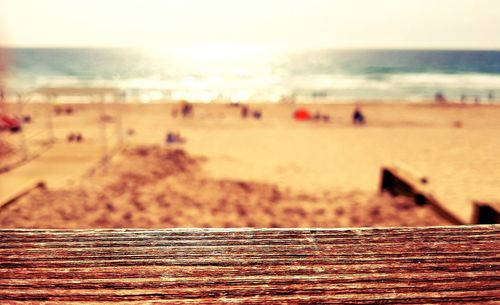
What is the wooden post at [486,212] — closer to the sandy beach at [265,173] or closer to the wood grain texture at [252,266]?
the sandy beach at [265,173]

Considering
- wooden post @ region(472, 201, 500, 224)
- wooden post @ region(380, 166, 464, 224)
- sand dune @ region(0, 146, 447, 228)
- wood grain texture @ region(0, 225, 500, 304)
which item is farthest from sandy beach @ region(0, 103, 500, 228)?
wood grain texture @ region(0, 225, 500, 304)

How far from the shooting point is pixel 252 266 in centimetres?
177

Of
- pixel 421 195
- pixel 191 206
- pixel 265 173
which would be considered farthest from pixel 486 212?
pixel 265 173

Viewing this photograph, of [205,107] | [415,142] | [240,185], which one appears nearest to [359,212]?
[240,185]

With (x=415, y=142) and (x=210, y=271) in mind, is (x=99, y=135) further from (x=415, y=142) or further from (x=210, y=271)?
(x=210, y=271)

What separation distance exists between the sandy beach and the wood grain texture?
4.55 meters

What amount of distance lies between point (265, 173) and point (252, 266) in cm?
965

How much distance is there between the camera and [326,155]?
46.2ft

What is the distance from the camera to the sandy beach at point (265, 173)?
6.92m

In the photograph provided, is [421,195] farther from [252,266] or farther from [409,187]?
[252,266]

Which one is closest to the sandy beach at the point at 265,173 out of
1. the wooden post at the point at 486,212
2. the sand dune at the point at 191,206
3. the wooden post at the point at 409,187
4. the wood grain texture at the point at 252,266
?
the sand dune at the point at 191,206

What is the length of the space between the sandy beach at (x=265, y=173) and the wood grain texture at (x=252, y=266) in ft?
14.9

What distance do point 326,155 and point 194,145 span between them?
491 cm

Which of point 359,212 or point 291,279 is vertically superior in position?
point 291,279
